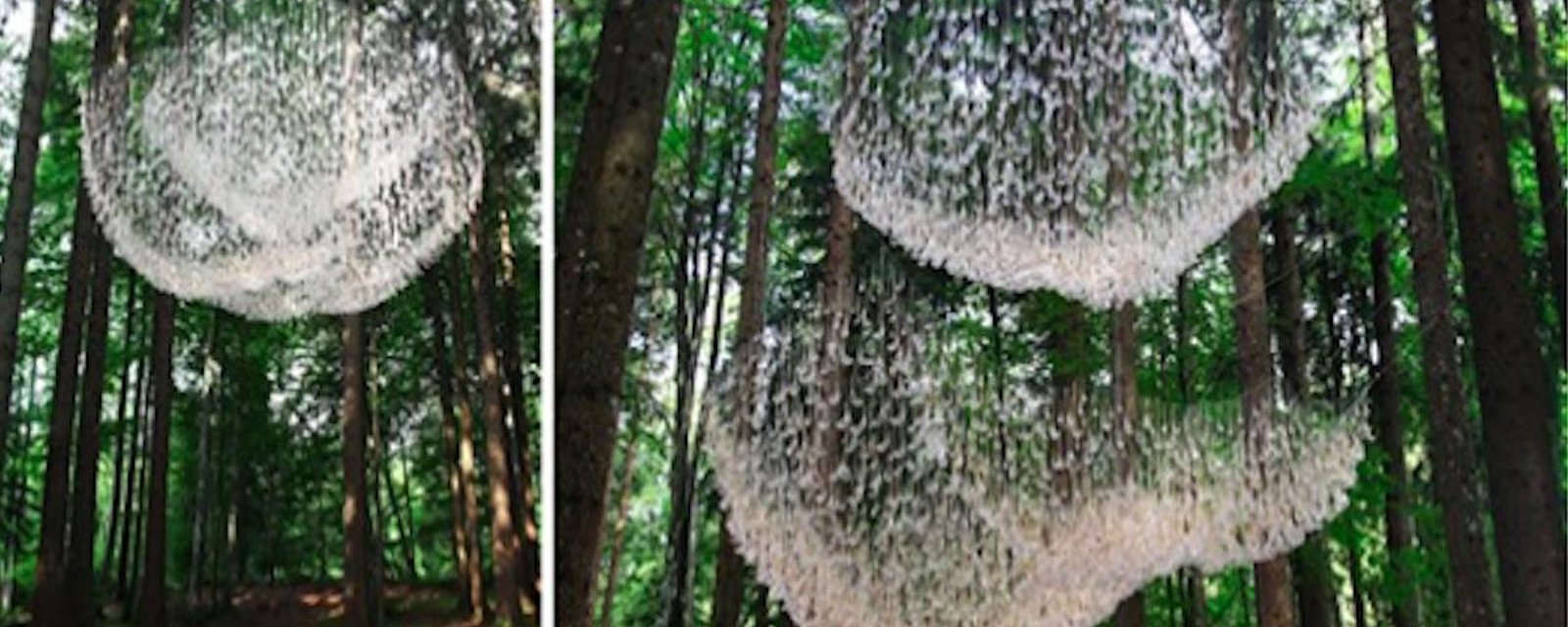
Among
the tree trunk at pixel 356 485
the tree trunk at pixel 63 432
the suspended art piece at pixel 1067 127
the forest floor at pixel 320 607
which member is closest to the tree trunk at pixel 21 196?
the tree trunk at pixel 63 432

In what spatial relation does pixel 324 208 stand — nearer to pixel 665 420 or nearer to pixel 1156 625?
pixel 665 420

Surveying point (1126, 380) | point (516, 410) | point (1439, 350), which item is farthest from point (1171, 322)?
point (516, 410)

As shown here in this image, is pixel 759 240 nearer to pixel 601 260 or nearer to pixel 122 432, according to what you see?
pixel 601 260

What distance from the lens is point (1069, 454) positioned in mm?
3115

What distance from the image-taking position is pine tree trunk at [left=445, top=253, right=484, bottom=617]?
318 centimetres

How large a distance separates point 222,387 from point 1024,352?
6.10 ft

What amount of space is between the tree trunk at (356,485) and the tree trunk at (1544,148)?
2725mm

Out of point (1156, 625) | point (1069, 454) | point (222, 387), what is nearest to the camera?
point (1069, 454)

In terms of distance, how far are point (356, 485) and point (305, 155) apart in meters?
0.77

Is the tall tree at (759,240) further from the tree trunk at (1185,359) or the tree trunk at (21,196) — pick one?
the tree trunk at (21,196)

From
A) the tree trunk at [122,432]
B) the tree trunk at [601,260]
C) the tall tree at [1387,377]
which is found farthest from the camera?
the tall tree at [1387,377]

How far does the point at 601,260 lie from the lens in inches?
93.4

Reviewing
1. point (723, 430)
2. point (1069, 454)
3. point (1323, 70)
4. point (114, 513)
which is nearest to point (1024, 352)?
point (1069, 454)

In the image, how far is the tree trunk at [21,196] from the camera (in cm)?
349
